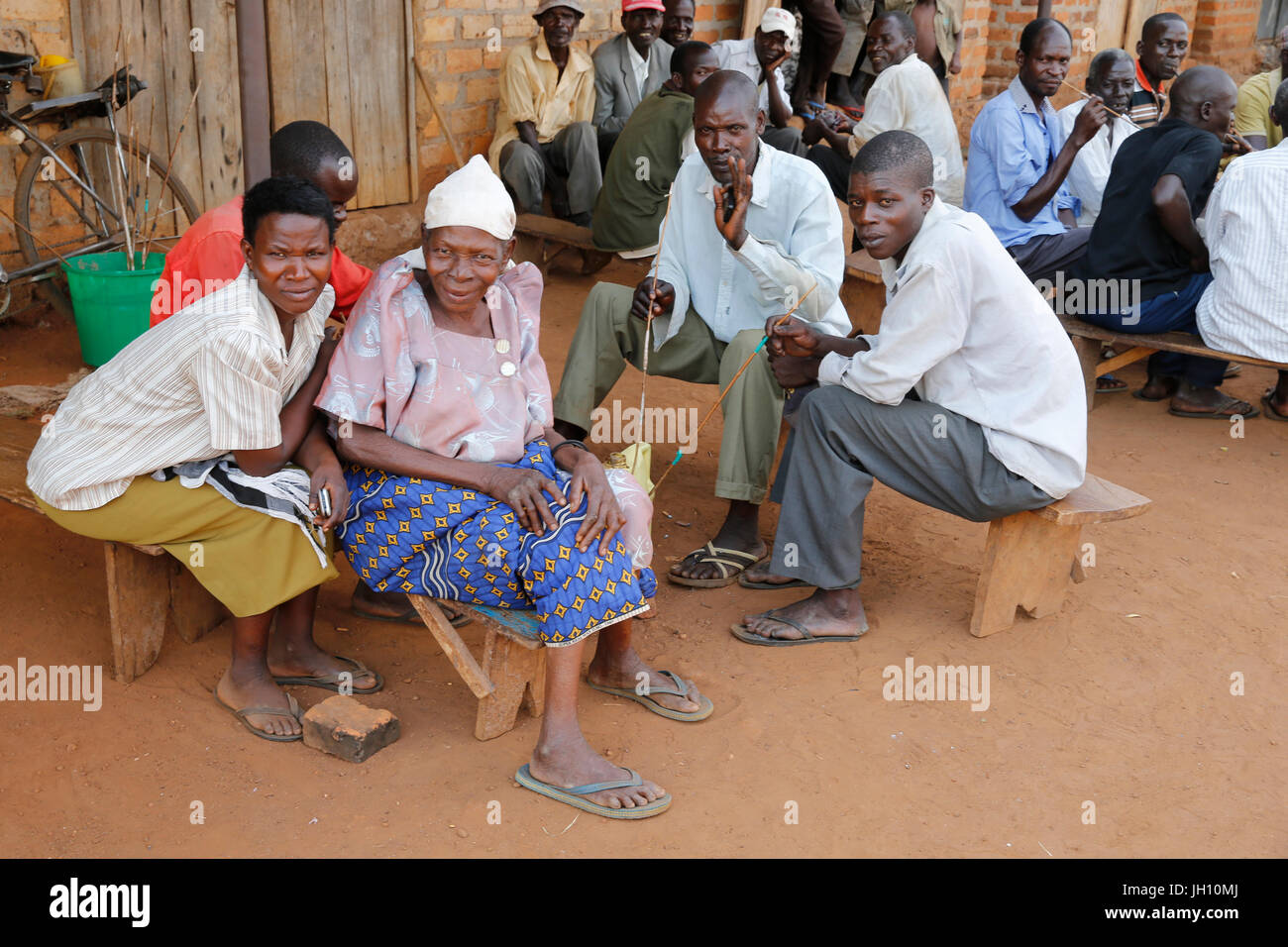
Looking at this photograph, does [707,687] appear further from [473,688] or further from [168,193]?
[168,193]

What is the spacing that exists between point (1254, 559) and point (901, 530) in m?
1.17

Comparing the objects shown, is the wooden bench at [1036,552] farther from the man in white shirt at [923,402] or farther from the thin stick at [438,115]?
the thin stick at [438,115]

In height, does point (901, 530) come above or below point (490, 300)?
below

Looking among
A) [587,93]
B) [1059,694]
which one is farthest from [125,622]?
[587,93]

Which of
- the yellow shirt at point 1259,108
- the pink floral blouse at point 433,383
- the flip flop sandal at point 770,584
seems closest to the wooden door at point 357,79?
the pink floral blouse at point 433,383

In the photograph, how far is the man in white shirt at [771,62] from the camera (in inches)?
273

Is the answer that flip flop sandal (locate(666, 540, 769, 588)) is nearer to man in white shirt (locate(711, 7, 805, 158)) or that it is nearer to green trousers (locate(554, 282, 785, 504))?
green trousers (locate(554, 282, 785, 504))

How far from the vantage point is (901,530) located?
430 cm

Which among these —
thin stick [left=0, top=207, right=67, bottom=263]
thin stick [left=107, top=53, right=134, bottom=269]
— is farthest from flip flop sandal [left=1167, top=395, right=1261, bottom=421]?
thin stick [left=0, top=207, right=67, bottom=263]

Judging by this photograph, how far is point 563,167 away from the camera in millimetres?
7113

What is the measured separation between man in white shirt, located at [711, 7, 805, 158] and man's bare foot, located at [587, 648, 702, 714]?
14.7ft

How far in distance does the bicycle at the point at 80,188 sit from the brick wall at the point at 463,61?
1614mm

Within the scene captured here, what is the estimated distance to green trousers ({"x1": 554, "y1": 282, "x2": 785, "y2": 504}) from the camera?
3877 millimetres

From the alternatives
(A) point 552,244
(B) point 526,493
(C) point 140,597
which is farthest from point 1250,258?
(C) point 140,597
